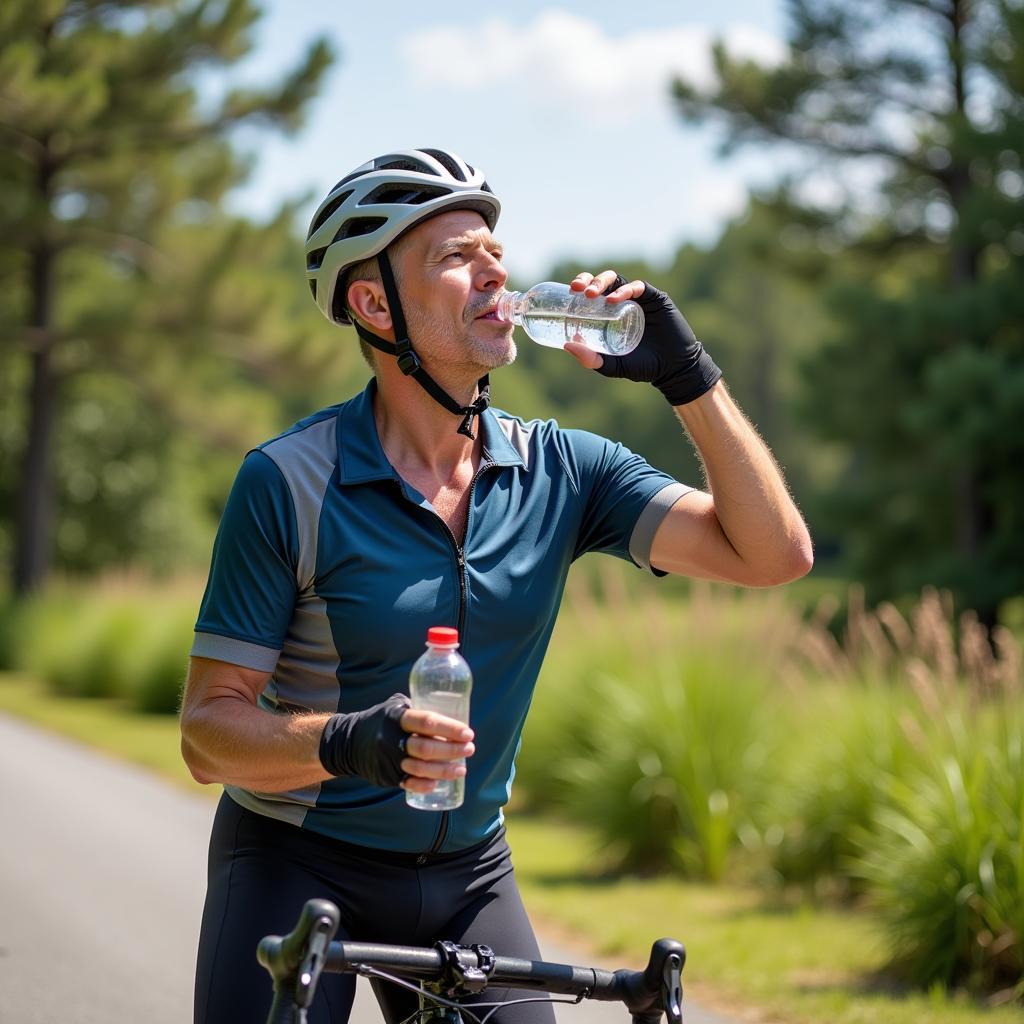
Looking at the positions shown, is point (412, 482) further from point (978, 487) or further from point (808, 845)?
point (978, 487)

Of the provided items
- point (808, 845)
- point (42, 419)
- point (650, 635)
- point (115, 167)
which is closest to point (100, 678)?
point (42, 419)

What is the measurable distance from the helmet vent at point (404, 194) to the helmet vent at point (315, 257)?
0.64ft

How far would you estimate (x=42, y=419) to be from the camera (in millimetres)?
30641

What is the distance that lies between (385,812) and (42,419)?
2891 cm

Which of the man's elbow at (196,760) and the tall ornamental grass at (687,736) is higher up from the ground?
the man's elbow at (196,760)

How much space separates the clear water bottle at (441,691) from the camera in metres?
2.82

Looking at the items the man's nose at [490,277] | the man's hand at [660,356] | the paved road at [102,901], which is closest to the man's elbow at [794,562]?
the man's hand at [660,356]

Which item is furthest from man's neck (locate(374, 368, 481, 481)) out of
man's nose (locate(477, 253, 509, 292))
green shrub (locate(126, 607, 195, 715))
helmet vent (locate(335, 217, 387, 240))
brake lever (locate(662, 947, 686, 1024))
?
green shrub (locate(126, 607, 195, 715))

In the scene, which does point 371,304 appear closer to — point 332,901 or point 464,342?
point 464,342

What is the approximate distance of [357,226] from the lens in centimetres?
365

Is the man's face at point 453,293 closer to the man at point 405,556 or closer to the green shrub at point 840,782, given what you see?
the man at point 405,556

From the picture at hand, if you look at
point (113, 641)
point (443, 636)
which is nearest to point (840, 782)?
point (443, 636)

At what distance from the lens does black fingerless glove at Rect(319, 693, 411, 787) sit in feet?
8.82

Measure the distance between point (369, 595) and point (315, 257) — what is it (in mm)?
1010
